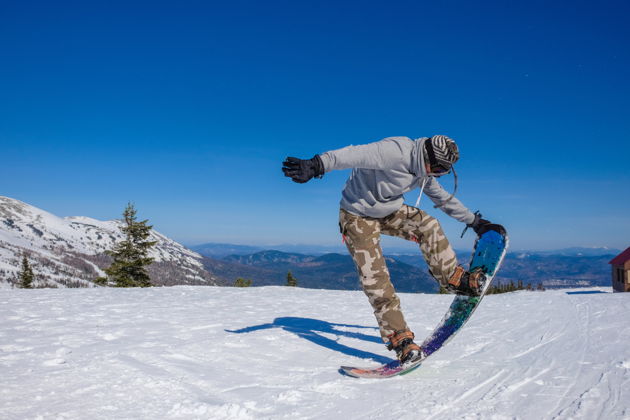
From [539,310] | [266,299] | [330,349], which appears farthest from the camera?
[266,299]

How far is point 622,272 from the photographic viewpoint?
29312 mm

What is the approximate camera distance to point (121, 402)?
2.94m

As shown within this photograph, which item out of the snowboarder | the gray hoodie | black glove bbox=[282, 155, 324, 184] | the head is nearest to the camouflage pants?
the snowboarder

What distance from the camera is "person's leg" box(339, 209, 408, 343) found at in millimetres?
4160

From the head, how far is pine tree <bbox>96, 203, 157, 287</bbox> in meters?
32.6

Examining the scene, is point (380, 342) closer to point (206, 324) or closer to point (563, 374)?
point (563, 374)

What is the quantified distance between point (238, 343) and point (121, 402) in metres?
2.04

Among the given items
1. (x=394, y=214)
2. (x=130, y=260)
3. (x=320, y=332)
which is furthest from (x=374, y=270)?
(x=130, y=260)

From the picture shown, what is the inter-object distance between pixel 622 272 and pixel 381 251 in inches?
1325

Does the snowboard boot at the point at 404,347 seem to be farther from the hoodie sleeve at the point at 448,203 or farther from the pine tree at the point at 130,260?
the pine tree at the point at 130,260

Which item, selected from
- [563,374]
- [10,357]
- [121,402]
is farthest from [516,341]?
[10,357]

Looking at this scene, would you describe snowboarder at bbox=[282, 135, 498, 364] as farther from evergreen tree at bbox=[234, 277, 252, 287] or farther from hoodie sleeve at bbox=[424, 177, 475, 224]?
evergreen tree at bbox=[234, 277, 252, 287]

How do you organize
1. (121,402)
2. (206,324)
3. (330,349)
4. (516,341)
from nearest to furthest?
(121,402) → (330,349) → (516,341) → (206,324)

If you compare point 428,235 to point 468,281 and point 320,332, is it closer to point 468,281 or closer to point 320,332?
point 468,281
